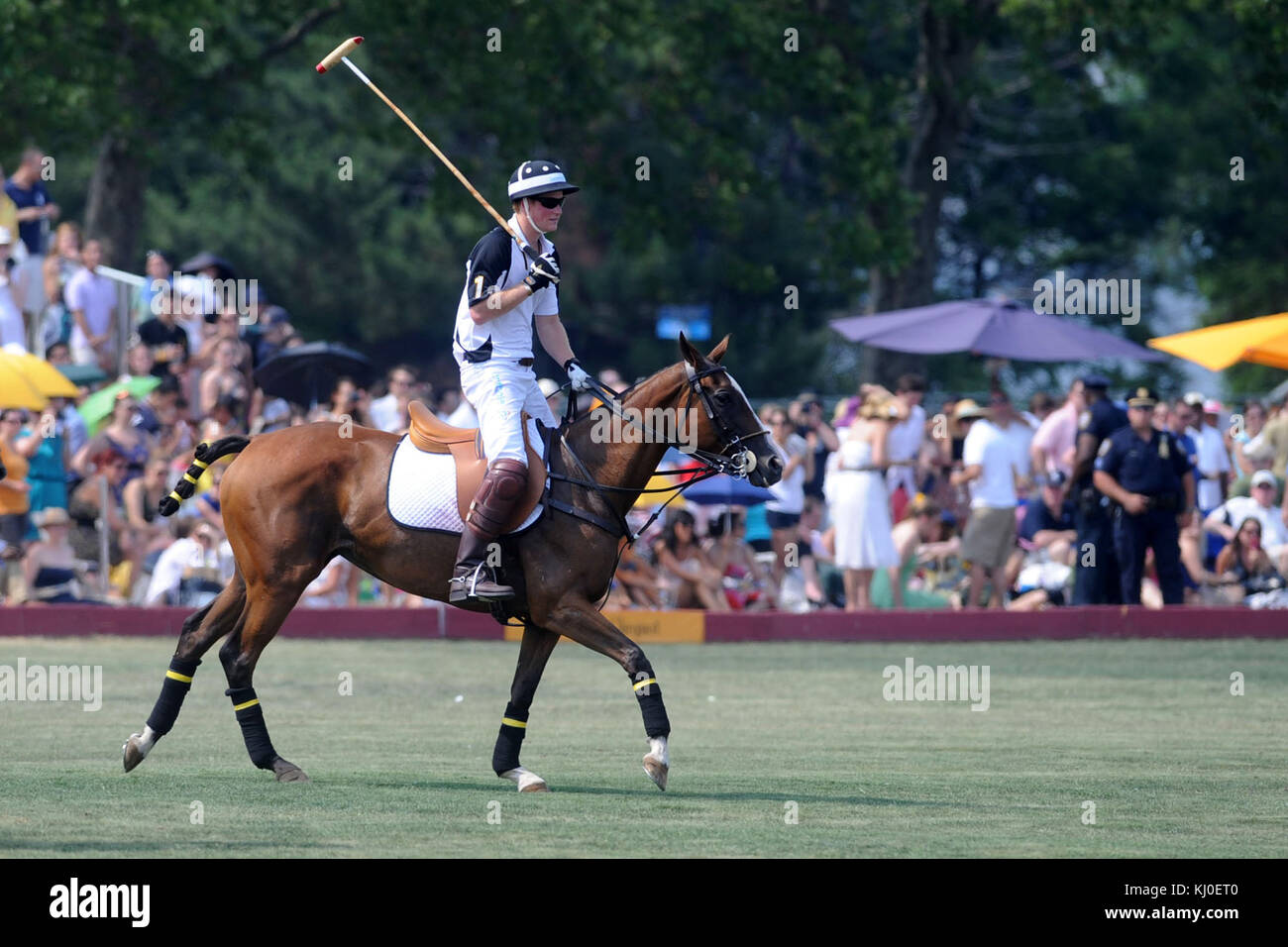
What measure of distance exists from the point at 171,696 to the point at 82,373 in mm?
11559

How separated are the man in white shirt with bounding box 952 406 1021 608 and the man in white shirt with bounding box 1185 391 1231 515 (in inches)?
121

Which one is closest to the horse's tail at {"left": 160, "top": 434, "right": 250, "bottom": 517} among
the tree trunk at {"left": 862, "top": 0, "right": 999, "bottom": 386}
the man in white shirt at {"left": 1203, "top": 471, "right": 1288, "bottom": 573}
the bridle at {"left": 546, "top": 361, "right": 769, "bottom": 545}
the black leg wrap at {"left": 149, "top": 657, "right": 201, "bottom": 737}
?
the black leg wrap at {"left": 149, "top": 657, "right": 201, "bottom": 737}

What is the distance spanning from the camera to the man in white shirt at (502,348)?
10008 mm

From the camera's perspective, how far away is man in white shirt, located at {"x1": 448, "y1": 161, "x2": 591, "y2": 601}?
10.0m

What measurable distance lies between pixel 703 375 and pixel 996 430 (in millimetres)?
9478

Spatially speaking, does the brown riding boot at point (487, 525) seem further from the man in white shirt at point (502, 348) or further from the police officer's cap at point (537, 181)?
the police officer's cap at point (537, 181)

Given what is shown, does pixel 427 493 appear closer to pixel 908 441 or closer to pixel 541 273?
pixel 541 273

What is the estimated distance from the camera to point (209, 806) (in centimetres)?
915

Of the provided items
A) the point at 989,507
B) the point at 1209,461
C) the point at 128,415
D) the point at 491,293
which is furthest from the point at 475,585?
the point at 1209,461

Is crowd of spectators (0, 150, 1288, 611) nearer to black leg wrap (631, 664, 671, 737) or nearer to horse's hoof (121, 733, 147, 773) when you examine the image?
horse's hoof (121, 733, 147, 773)

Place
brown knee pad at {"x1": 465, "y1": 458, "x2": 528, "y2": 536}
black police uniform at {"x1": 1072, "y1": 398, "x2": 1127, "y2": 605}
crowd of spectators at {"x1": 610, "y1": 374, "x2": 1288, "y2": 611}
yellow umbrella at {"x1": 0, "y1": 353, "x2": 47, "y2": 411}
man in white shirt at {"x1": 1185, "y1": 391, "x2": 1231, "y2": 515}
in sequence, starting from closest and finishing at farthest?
brown knee pad at {"x1": 465, "y1": 458, "x2": 528, "y2": 536}, yellow umbrella at {"x1": 0, "y1": 353, "x2": 47, "y2": 411}, black police uniform at {"x1": 1072, "y1": 398, "x2": 1127, "y2": 605}, crowd of spectators at {"x1": 610, "y1": 374, "x2": 1288, "y2": 611}, man in white shirt at {"x1": 1185, "y1": 391, "x2": 1231, "y2": 515}

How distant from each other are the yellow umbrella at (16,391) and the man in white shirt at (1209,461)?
10.9m
